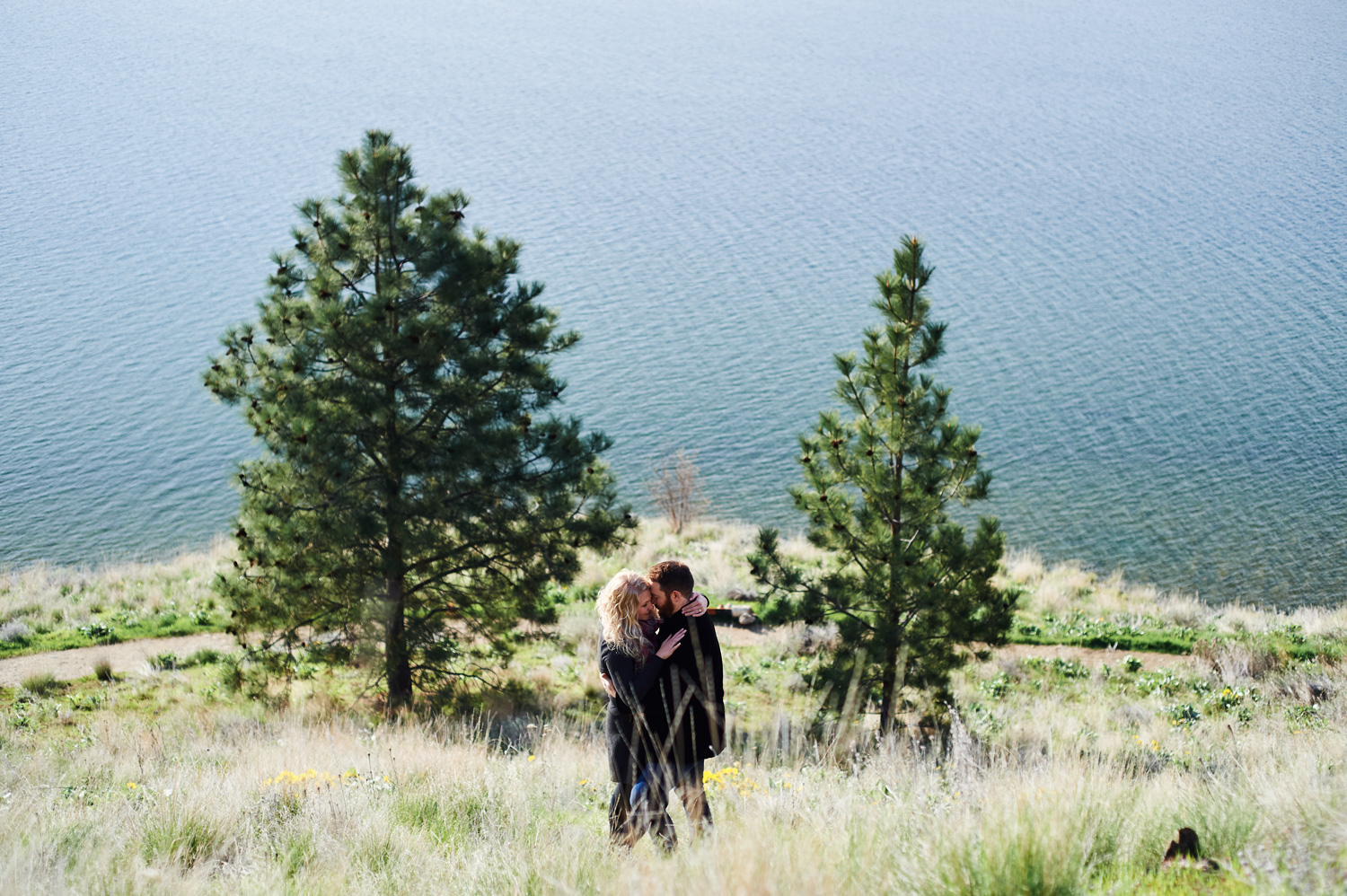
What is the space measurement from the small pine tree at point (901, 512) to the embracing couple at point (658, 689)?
5506 millimetres

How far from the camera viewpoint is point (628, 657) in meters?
5.13

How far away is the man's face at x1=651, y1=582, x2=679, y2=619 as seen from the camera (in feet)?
16.9

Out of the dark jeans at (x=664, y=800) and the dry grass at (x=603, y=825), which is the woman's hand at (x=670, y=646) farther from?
the dry grass at (x=603, y=825)

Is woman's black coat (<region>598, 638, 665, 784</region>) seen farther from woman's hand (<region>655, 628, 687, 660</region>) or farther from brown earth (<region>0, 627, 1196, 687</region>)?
brown earth (<region>0, 627, 1196, 687</region>)

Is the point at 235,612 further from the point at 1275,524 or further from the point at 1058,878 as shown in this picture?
the point at 1275,524

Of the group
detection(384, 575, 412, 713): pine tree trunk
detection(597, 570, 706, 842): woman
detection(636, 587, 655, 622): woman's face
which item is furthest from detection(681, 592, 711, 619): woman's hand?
detection(384, 575, 412, 713): pine tree trunk

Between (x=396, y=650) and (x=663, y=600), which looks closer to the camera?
(x=663, y=600)

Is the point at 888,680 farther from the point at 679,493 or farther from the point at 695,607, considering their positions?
the point at 679,493

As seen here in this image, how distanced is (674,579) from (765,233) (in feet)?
127

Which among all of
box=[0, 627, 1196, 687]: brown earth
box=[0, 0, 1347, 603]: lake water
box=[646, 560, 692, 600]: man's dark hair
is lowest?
box=[0, 627, 1196, 687]: brown earth

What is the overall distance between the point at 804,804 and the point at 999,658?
10.4 m

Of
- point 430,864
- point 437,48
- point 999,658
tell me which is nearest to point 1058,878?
point 430,864

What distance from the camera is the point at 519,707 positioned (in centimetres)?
1212

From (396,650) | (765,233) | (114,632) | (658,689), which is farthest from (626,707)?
(765,233)
